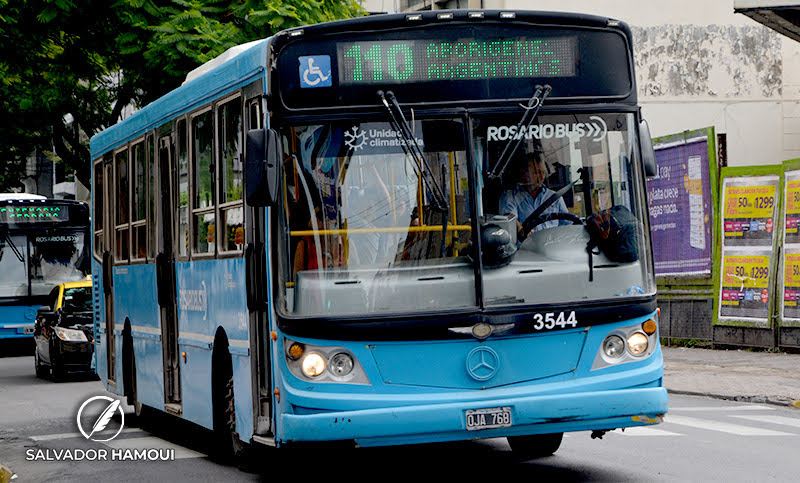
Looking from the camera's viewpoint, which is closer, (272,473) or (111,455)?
(272,473)

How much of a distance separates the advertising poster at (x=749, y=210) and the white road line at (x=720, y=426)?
6.58 m

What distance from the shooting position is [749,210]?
19.3 metres

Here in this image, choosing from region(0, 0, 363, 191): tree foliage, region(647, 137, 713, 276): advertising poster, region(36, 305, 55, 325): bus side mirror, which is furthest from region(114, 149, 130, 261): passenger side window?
region(647, 137, 713, 276): advertising poster

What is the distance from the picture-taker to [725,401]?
14602 mm

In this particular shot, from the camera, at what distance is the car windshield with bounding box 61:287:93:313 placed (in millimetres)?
21469

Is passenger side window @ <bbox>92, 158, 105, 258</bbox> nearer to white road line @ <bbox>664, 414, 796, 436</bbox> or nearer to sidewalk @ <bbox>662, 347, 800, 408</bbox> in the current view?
white road line @ <bbox>664, 414, 796, 436</bbox>

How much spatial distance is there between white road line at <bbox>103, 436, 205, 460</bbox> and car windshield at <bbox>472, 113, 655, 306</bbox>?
4308mm

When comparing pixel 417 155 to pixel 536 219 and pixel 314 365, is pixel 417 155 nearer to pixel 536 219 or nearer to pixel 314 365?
pixel 536 219

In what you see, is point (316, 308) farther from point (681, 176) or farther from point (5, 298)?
point (5, 298)

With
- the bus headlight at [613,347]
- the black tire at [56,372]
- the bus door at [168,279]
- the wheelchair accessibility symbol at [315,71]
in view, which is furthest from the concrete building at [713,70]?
the wheelchair accessibility symbol at [315,71]

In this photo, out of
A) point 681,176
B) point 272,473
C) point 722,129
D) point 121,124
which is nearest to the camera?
point 272,473

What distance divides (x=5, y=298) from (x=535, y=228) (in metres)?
22.7

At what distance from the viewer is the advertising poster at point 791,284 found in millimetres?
18234

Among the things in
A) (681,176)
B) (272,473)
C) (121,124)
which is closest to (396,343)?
(272,473)
